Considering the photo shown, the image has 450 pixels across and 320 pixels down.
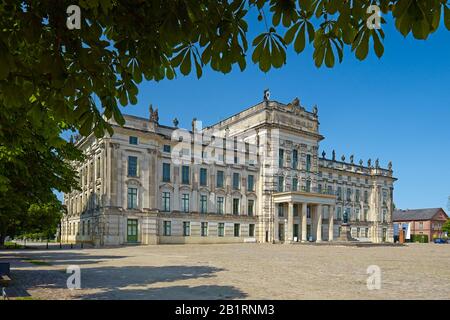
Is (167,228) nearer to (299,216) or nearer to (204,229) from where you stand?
(204,229)

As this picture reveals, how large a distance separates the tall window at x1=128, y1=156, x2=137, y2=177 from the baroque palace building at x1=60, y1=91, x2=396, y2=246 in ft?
0.37

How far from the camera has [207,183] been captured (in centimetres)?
5031

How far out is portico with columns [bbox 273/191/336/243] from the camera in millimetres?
52844

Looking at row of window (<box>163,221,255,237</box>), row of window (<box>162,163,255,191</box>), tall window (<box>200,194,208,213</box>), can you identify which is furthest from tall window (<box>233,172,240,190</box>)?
row of window (<box>163,221,255,237</box>)

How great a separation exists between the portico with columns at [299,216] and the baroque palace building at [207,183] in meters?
0.14

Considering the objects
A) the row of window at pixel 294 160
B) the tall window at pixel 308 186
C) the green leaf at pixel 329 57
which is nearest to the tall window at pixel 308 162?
the row of window at pixel 294 160

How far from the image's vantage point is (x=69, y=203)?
56.9 metres

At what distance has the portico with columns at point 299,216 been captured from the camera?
52.8 metres

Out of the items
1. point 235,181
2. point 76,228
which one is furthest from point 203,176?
point 76,228

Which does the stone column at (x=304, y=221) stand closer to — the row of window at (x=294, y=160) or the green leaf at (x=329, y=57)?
the row of window at (x=294, y=160)
